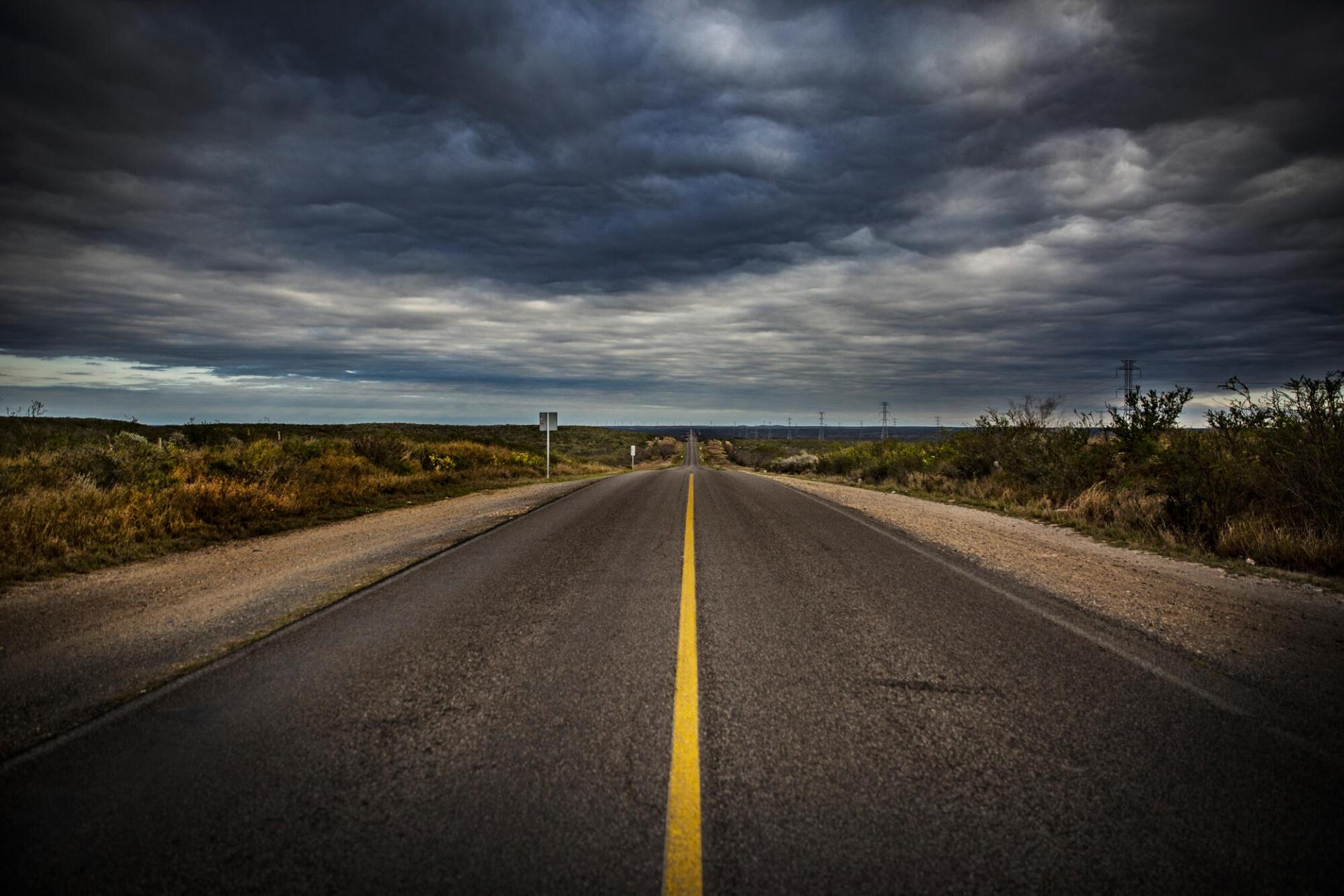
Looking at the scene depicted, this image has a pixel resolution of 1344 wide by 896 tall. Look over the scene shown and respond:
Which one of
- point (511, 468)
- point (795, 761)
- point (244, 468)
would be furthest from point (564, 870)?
point (511, 468)

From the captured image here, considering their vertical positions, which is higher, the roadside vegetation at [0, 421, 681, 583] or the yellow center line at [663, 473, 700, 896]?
the roadside vegetation at [0, 421, 681, 583]

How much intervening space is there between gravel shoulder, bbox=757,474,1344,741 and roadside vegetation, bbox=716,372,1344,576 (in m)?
1.17

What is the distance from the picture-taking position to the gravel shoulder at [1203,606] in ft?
14.3

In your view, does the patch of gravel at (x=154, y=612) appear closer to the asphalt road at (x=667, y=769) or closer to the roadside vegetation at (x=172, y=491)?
the asphalt road at (x=667, y=769)

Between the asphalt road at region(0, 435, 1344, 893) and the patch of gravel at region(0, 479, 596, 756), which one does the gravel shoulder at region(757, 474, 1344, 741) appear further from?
the patch of gravel at region(0, 479, 596, 756)

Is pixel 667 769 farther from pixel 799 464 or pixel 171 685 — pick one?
pixel 799 464

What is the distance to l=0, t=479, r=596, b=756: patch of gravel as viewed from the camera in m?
4.14

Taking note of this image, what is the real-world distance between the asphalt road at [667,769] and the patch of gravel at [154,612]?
0.48m

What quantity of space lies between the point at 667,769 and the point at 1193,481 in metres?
11.9

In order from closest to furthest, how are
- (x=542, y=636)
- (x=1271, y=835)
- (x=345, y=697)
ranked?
(x=1271, y=835), (x=345, y=697), (x=542, y=636)

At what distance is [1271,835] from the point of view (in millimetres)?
2615

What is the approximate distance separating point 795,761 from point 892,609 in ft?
10.4

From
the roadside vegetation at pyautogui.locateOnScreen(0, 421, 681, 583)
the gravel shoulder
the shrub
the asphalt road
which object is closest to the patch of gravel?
the asphalt road

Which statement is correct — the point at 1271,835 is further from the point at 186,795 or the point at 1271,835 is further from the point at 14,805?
the point at 14,805
